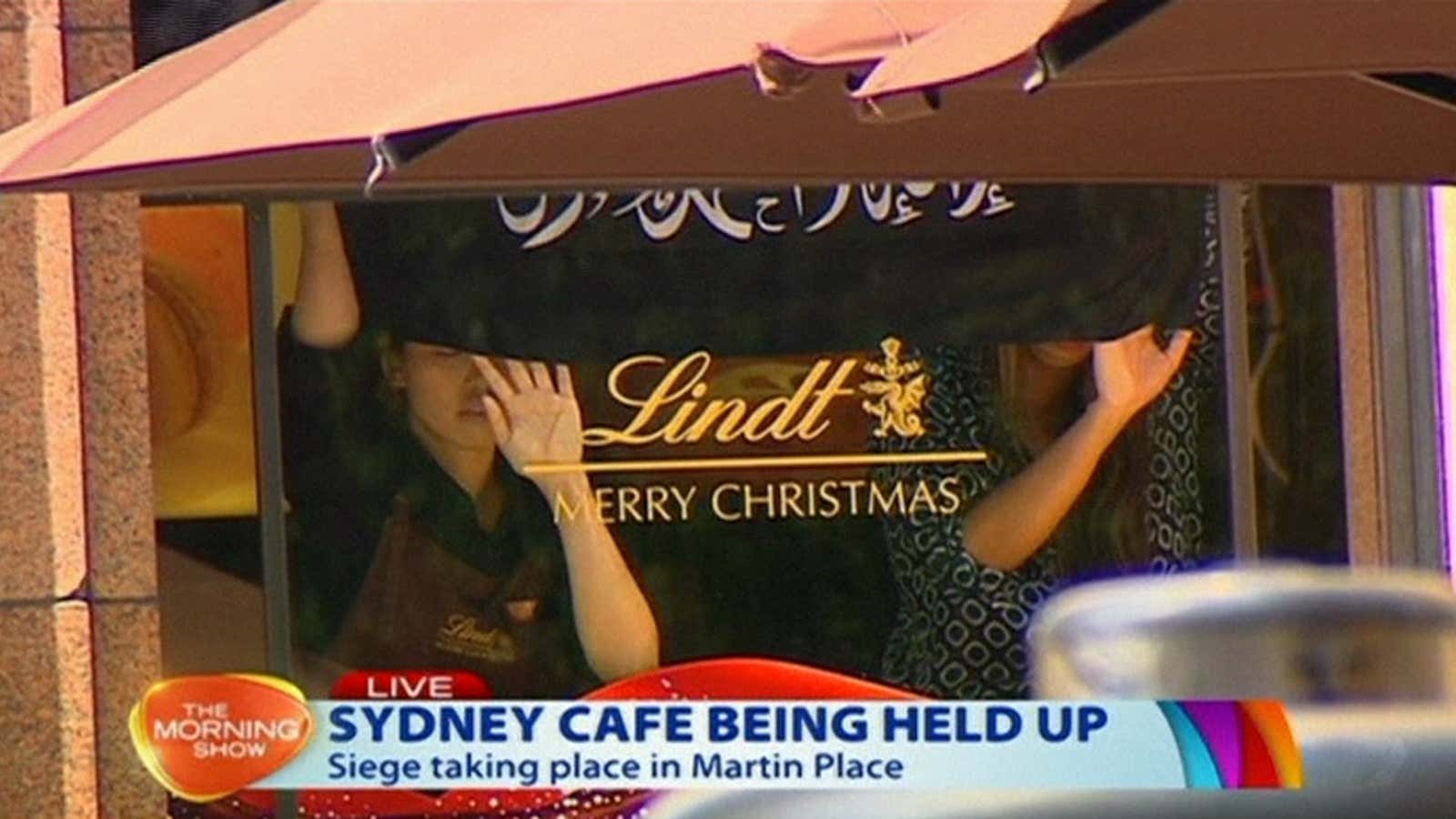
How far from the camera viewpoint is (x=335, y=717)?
22.9 ft

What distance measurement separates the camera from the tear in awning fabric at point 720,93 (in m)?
2.97

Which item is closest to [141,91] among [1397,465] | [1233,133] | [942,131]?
[942,131]

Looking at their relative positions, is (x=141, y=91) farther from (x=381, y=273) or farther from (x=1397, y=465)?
(x=1397, y=465)

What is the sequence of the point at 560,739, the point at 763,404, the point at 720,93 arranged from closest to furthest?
the point at 720,93
the point at 763,404
the point at 560,739

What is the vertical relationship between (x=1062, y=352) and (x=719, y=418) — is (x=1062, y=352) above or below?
above

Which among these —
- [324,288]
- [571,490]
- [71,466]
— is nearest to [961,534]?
[571,490]

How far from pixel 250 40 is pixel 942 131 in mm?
1423

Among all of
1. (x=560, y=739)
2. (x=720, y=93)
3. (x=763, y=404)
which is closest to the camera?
(x=720, y=93)

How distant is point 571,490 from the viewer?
273 inches

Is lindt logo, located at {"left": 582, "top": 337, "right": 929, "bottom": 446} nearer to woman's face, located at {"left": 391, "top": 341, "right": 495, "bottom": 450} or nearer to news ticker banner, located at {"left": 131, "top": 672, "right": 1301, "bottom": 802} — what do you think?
woman's face, located at {"left": 391, "top": 341, "right": 495, "bottom": 450}

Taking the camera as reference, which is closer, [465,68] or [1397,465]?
[465,68]

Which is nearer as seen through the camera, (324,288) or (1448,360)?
(324,288)

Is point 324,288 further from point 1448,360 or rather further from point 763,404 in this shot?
point 1448,360

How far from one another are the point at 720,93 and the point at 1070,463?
2.84 m
